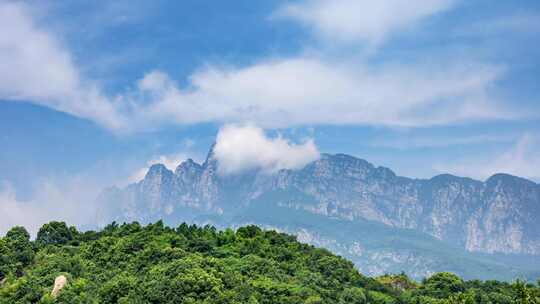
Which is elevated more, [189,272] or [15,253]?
[15,253]

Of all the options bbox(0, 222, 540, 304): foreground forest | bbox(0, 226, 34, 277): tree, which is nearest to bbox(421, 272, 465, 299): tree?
bbox(0, 222, 540, 304): foreground forest

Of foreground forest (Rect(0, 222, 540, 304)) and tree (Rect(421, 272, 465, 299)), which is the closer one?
foreground forest (Rect(0, 222, 540, 304))

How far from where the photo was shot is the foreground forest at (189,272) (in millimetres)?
71562

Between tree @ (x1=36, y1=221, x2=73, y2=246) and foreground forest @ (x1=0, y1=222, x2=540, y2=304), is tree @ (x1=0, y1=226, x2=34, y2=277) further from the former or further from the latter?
tree @ (x1=36, y1=221, x2=73, y2=246)

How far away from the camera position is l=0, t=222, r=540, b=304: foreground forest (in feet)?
235

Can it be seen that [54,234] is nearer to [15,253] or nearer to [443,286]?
[15,253]

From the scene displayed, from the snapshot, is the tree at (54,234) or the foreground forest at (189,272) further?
the tree at (54,234)

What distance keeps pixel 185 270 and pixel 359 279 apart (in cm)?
3720

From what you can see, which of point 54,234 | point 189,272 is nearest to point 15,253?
point 54,234

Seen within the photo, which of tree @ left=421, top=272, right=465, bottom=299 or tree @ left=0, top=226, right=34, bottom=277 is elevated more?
tree @ left=421, top=272, right=465, bottom=299

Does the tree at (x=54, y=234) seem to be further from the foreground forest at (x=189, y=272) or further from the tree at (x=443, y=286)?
the tree at (x=443, y=286)

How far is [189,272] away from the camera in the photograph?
72.4 meters

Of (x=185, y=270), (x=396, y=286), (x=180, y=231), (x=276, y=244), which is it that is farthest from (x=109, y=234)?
(x=396, y=286)

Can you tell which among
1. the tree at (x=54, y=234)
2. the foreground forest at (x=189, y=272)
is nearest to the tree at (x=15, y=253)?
Result: the foreground forest at (x=189, y=272)
